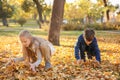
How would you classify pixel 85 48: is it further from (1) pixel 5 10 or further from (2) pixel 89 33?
(1) pixel 5 10

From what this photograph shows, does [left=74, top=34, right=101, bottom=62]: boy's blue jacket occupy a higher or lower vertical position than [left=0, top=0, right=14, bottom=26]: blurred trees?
higher

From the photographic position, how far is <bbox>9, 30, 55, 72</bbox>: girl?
5.73 metres

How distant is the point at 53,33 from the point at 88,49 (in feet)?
22.4

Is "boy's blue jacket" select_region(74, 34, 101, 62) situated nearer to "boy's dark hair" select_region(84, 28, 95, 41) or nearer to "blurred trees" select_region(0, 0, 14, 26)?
"boy's dark hair" select_region(84, 28, 95, 41)

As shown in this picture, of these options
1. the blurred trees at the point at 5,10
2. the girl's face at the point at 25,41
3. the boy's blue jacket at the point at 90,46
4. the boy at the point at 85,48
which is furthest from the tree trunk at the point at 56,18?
the blurred trees at the point at 5,10

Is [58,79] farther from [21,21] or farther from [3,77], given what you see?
[21,21]

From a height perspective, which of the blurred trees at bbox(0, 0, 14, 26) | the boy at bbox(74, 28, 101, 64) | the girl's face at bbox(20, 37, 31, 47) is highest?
the girl's face at bbox(20, 37, 31, 47)

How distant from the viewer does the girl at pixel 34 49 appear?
5727mm

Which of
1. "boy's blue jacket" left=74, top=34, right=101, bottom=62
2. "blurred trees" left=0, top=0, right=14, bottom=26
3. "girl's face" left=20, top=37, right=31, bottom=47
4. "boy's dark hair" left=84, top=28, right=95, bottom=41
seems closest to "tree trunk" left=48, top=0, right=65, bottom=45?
"boy's blue jacket" left=74, top=34, right=101, bottom=62

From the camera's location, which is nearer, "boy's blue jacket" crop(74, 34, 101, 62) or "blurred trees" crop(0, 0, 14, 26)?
"boy's blue jacket" crop(74, 34, 101, 62)

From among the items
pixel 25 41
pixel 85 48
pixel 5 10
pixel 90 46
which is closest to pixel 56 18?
pixel 85 48

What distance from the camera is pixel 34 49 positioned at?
601 cm

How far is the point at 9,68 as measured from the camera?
624cm

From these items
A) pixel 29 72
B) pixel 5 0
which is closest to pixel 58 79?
pixel 29 72
